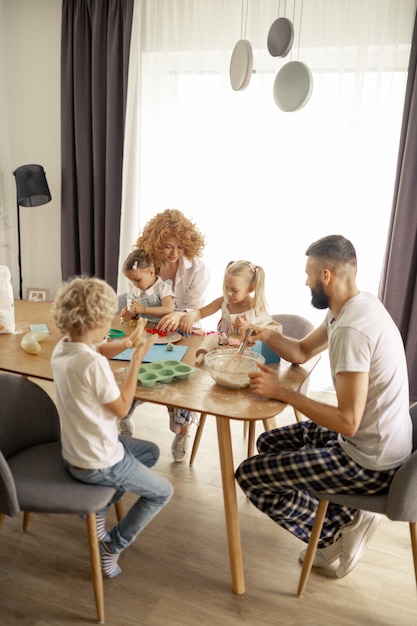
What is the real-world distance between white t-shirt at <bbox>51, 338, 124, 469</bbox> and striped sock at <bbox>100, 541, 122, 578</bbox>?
0.41 metres

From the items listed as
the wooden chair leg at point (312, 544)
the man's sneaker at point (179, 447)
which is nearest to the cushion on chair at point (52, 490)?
the wooden chair leg at point (312, 544)

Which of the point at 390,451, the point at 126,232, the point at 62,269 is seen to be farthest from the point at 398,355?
the point at 62,269

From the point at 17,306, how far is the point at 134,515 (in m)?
1.43

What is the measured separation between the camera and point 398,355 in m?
1.60

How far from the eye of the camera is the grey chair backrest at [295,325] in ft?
8.20

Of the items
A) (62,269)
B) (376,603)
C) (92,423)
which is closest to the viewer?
(92,423)

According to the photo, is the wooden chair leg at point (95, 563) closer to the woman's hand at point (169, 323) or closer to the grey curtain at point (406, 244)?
the woman's hand at point (169, 323)

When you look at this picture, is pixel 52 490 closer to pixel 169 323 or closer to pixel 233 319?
pixel 169 323

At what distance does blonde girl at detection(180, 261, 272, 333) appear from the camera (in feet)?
7.25

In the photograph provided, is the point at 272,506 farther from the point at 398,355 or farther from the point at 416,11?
the point at 416,11

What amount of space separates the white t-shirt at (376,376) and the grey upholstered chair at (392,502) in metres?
0.08

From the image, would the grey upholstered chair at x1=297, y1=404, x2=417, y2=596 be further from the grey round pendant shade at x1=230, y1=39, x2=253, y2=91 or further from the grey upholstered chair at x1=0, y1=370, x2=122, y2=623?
the grey round pendant shade at x1=230, y1=39, x2=253, y2=91

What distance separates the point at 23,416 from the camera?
68.6 inches

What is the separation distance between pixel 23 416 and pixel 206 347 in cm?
73
